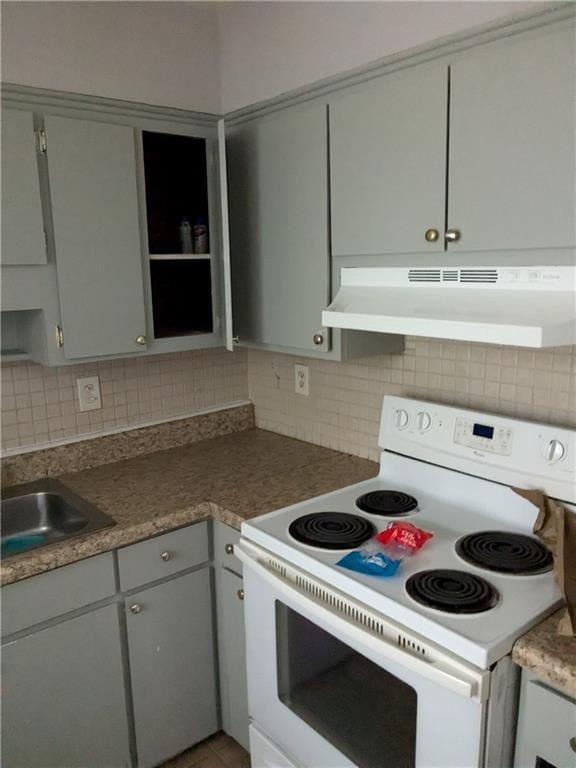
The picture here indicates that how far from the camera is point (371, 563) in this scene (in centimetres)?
133

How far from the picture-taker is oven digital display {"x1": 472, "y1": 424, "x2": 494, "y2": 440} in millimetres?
1583

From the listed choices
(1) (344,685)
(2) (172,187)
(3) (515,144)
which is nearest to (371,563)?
(1) (344,685)

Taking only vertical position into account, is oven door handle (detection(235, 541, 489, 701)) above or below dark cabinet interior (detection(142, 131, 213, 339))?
below

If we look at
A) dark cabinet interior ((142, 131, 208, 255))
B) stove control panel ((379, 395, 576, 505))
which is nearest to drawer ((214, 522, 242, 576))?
stove control panel ((379, 395, 576, 505))

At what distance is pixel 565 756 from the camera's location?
1.06m

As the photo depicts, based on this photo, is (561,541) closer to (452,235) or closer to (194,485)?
(452,235)

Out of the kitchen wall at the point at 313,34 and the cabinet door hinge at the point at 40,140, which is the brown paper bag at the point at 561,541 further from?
the cabinet door hinge at the point at 40,140

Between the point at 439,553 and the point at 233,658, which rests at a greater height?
the point at 439,553

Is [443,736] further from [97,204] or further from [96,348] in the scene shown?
[97,204]

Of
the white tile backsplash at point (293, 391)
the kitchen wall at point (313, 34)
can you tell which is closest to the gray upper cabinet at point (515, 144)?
the kitchen wall at point (313, 34)

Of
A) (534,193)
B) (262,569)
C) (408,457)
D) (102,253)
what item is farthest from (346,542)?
(102,253)

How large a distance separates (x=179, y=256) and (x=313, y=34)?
833 millimetres

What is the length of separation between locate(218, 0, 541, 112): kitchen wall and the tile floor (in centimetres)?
221

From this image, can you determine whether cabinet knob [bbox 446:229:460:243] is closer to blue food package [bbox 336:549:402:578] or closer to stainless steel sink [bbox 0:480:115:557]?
blue food package [bbox 336:549:402:578]
